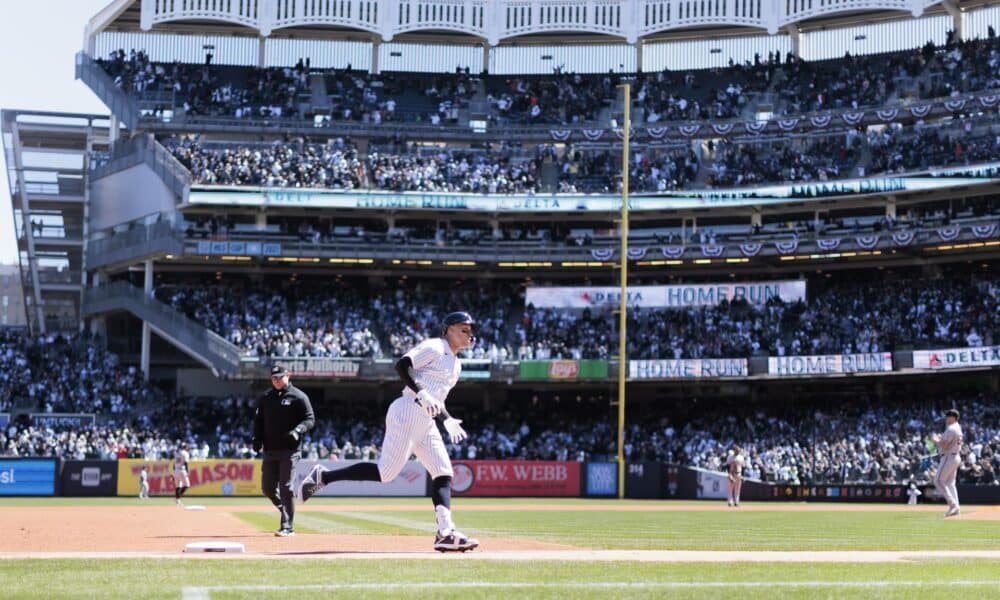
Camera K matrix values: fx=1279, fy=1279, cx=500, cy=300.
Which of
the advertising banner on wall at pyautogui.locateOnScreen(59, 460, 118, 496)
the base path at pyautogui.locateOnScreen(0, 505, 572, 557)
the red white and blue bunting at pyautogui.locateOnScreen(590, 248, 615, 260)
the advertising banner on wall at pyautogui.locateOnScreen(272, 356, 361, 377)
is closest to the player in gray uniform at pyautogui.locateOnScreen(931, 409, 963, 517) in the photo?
the base path at pyautogui.locateOnScreen(0, 505, 572, 557)

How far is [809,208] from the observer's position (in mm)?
59562

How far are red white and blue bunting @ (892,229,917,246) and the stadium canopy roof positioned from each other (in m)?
16.3

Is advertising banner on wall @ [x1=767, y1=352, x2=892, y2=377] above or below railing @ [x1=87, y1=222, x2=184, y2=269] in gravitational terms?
below

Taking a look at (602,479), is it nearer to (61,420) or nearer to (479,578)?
(61,420)

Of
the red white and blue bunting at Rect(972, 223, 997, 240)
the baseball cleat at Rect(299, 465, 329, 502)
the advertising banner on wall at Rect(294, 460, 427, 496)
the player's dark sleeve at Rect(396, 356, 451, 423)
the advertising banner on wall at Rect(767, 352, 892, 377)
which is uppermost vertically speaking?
the red white and blue bunting at Rect(972, 223, 997, 240)

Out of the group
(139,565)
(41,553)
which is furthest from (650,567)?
(41,553)

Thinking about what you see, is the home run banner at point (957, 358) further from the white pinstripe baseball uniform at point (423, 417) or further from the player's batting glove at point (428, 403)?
the player's batting glove at point (428, 403)

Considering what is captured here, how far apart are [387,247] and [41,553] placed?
156 ft

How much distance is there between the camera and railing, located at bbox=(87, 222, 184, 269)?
58375 mm

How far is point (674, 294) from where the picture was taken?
5747cm

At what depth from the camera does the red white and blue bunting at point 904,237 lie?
5381 cm

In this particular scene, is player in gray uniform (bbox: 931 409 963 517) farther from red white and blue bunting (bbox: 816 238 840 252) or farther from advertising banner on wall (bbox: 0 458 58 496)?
red white and blue bunting (bbox: 816 238 840 252)

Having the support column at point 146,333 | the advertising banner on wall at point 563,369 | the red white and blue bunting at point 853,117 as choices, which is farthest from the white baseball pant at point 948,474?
the support column at point 146,333

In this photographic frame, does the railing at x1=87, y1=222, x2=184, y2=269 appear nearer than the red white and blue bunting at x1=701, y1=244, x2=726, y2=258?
No
